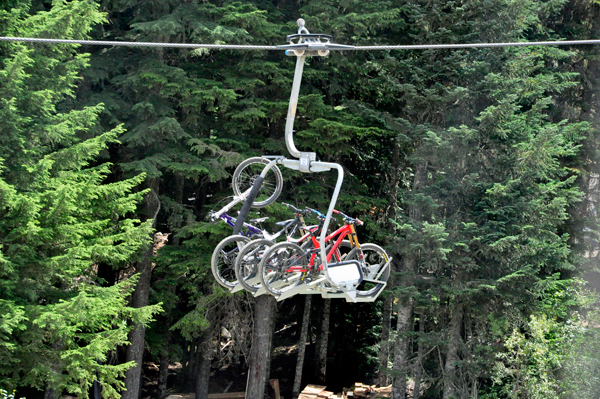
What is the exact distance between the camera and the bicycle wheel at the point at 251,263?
23.4 feet

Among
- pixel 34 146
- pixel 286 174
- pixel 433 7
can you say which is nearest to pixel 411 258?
pixel 286 174

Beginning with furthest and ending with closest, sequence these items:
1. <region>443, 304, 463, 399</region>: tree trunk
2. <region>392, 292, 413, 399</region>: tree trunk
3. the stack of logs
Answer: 1. the stack of logs
2. <region>392, 292, 413, 399</region>: tree trunk
3. <region>443, 304, 463, 399</region>: tree trunk

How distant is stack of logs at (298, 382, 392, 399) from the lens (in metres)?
19.4

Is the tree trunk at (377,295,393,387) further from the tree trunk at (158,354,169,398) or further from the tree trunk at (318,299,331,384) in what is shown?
the tree trunk at (158,354,169,398)

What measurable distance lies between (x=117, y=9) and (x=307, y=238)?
39.2 ft

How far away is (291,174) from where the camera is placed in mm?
16672

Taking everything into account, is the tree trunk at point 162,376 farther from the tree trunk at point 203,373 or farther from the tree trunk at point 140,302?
the tree trunk at point 140,302

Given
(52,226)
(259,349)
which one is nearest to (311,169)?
(52,226)

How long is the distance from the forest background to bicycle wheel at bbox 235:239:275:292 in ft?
20.0

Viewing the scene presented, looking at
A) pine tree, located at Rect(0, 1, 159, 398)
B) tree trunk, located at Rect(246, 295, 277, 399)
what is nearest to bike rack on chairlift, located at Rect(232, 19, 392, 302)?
pine tree, located at Rect(0, 1, 159, 398)

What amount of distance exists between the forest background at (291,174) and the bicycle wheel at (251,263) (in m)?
6.10

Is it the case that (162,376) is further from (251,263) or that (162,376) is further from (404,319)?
(251,263)

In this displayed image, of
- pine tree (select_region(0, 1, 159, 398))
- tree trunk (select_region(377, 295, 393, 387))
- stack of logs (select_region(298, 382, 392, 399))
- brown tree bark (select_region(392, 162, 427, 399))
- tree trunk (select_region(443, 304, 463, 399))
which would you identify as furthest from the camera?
tree trunk (select_region(377, 295, 393, 387))

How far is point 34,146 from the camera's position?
543 inches
